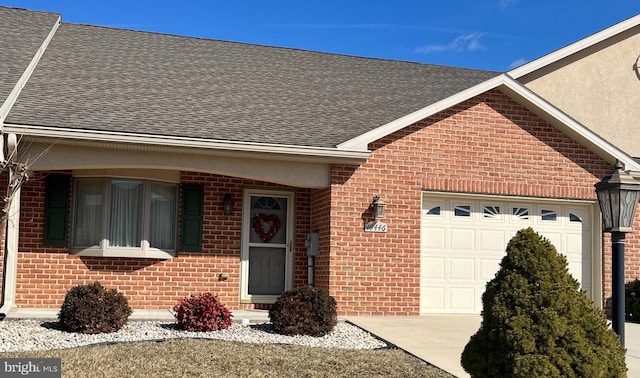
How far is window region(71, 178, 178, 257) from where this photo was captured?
41.0 ft

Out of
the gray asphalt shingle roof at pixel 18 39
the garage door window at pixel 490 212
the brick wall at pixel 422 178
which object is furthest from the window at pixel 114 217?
the garage door window at pixel 490 212

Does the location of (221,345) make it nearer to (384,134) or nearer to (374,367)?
(374,367)

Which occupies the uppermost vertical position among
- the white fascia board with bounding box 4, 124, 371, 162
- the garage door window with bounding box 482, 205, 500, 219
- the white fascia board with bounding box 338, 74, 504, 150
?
the white fascia board with bounding box 338, 74, 504, 150

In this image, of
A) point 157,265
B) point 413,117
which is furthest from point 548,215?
point 157,265

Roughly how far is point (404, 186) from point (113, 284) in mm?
5094

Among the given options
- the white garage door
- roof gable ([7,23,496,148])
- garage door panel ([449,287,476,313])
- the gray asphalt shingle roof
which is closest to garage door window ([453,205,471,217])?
the white garage door

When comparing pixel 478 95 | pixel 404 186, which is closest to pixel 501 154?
pixel 478 95

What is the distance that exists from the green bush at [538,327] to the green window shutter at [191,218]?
6902mm

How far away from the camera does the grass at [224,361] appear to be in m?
7.72

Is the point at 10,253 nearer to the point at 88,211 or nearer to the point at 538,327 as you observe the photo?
the point at 88,211

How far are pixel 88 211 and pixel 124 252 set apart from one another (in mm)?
900

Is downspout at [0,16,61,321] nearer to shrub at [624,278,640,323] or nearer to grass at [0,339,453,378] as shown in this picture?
grass at [0,339,453,378]

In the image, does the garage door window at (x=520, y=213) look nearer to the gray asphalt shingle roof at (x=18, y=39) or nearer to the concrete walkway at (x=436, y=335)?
the concrete walkway at (x=436, y=335)

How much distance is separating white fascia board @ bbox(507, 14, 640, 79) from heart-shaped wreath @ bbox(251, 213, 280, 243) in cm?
667
